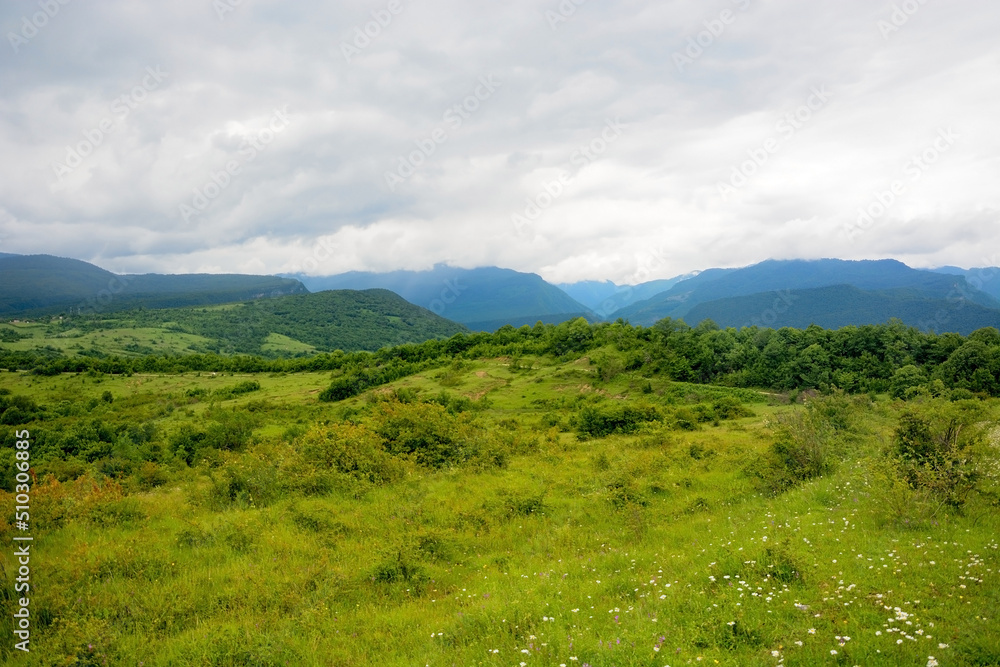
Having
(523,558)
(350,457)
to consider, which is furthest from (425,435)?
(523,558)

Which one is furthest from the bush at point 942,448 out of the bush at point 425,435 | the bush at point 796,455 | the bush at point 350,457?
the bush at point 350,457

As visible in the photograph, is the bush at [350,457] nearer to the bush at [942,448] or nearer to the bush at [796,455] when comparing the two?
the bush at [796,455]

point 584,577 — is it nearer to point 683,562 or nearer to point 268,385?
point 683,562

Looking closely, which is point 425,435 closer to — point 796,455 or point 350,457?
point 350,457

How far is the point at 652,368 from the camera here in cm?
5906

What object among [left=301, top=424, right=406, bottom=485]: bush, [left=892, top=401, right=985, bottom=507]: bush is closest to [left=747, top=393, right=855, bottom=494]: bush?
[left=892, top=401, right=985, bottom=507]: bush

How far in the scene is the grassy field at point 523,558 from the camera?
267 inches

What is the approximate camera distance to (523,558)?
11.1 meters

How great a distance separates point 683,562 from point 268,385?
230 ft

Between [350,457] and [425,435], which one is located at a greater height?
[350,457]

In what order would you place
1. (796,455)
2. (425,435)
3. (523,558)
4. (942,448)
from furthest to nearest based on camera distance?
(425,435), (796,455), (942,448), (523,558)

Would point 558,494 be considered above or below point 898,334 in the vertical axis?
below

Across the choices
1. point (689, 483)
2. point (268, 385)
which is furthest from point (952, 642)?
point (268, 385)

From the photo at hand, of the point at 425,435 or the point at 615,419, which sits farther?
the point at 615,419
